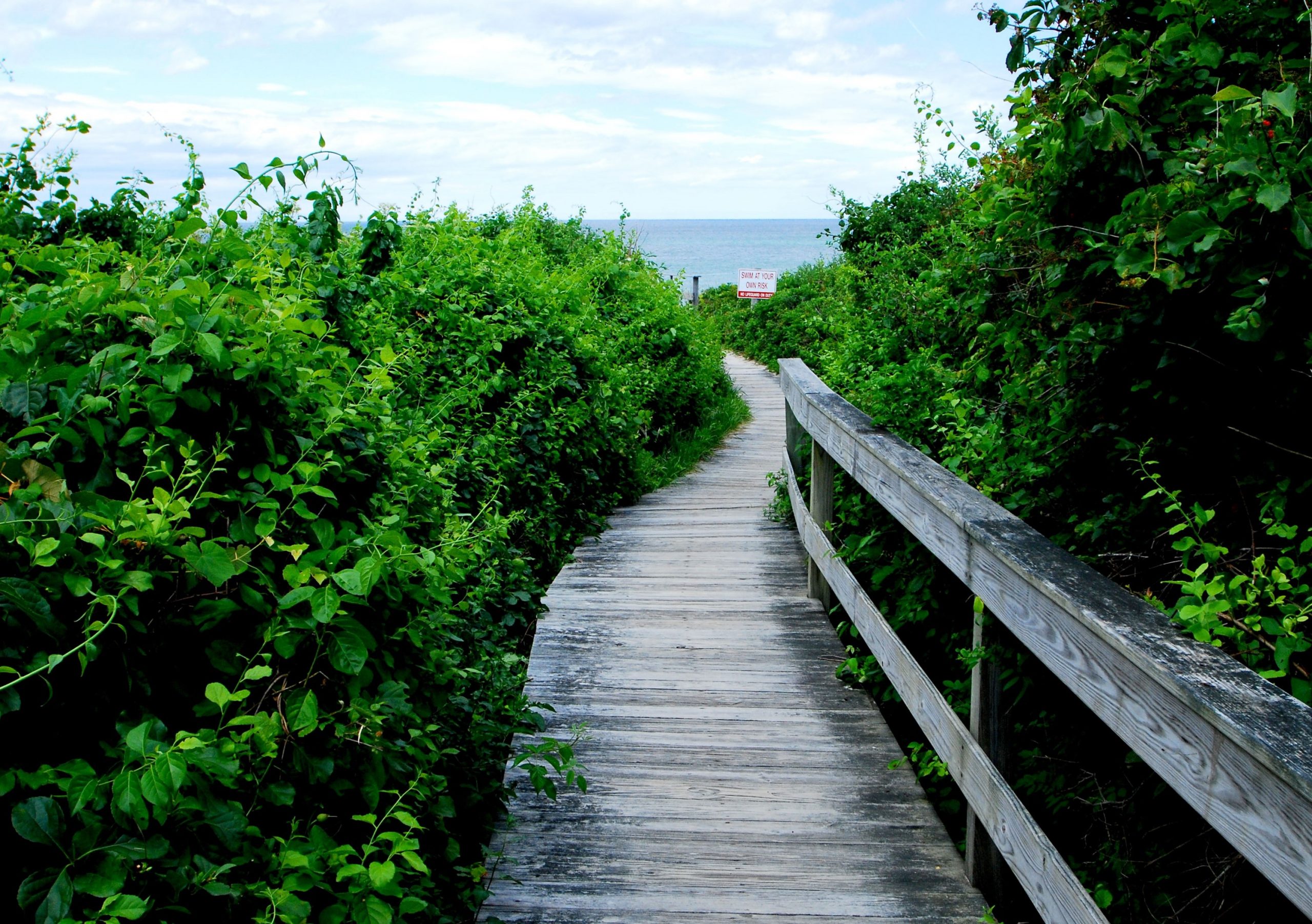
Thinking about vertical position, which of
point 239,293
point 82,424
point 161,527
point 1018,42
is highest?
point 1018,42

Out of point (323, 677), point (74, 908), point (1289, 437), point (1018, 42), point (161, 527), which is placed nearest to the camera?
point (74, 908)

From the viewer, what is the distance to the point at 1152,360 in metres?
2.42

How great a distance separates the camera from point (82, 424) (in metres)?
1.86

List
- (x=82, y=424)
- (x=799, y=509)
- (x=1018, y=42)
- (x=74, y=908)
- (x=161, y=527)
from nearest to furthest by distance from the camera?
(x=74, y=908) < (x=161, y=527) < (x=82, y=424) < (x=1018, y=42) < (x=799, y=509)

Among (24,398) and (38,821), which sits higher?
(24,398)

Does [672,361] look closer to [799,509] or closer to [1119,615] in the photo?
[799,509]

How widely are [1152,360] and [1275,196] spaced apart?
0.69 m

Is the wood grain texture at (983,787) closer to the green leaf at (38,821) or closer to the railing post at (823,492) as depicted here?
the railing post at (823,492)

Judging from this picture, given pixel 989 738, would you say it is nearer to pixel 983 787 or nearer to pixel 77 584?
pixel 983 787

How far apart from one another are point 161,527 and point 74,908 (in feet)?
1.97

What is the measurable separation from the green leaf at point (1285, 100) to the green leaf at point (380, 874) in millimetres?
2137

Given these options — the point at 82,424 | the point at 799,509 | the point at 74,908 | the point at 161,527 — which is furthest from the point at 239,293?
the point at 799,509

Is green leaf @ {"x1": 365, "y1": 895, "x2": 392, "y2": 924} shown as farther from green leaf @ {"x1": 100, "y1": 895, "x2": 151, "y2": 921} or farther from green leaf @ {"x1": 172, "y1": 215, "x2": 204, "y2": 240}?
green leaf @ {"x1": 172, "y1": 215, "x2": 204, "y2": 240}

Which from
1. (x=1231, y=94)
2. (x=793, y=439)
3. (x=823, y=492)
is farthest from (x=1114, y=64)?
(x=793, y=439)
